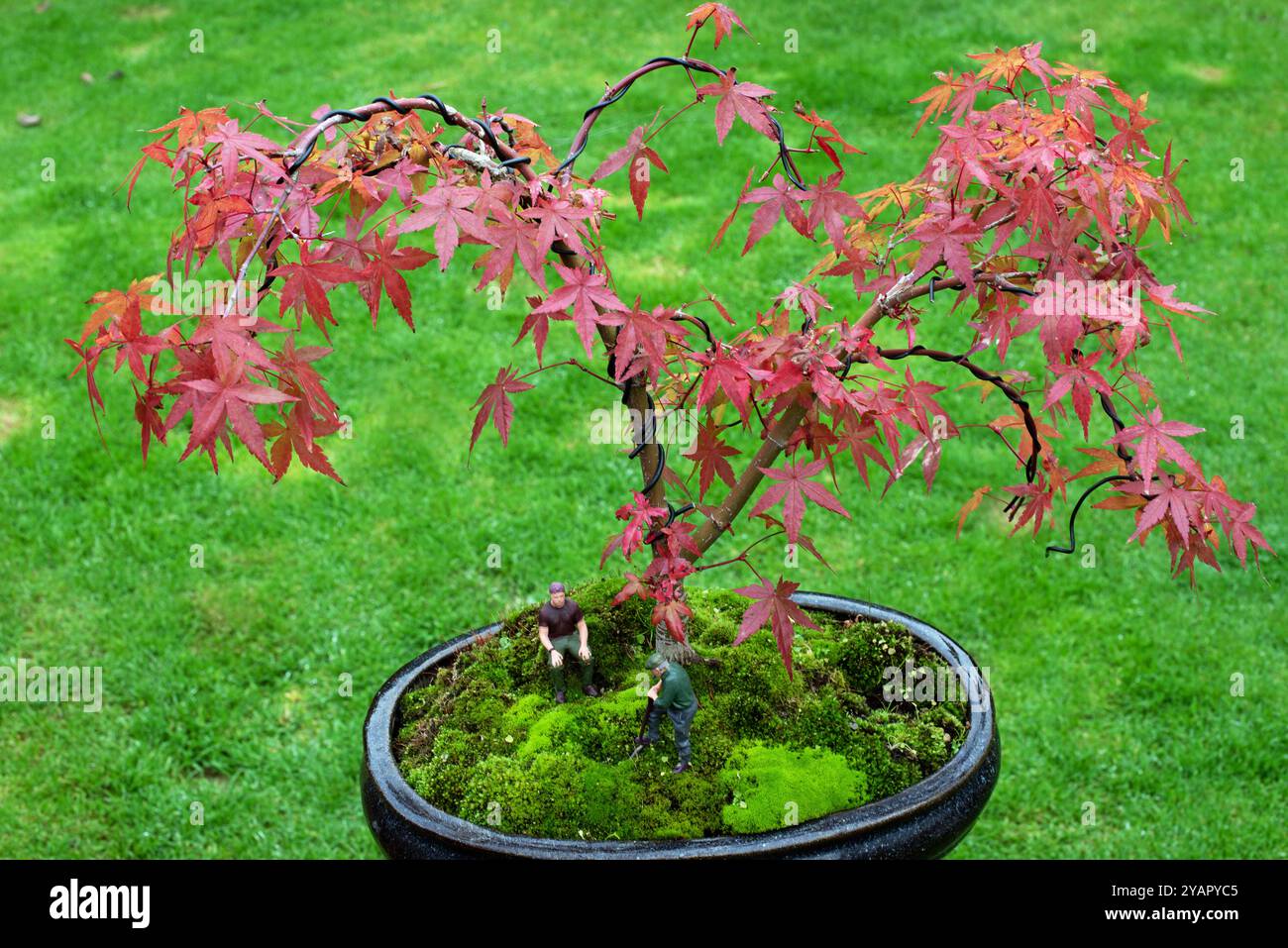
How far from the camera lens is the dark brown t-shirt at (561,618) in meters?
2.32

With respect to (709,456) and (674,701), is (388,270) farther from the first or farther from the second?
(674,701)

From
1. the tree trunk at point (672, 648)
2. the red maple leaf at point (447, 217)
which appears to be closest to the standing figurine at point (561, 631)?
the tree trunk at point (672, 648)

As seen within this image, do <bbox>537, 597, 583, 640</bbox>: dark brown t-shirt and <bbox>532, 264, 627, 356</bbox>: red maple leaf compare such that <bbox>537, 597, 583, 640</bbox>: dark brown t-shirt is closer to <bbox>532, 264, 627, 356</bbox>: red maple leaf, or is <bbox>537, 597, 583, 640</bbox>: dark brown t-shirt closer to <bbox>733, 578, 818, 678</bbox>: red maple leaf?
<bbox>733, 578, 818, 678</bbox>: red maple leaf

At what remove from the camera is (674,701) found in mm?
2164

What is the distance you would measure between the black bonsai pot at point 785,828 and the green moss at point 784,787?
58 millimetres

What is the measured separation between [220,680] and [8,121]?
470cm

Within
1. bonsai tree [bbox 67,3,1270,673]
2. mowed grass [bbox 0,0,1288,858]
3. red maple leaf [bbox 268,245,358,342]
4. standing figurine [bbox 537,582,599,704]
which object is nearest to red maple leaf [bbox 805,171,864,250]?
bonsai tree [bbox 67,3,1270,673]

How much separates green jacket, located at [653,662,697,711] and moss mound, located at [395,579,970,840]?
0.10 metres

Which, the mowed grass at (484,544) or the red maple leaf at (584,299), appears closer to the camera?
the red maple leaf at (584,299)

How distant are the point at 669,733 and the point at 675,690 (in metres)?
0.16

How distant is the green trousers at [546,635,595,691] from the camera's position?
2332 mm

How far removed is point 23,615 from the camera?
3.79 m

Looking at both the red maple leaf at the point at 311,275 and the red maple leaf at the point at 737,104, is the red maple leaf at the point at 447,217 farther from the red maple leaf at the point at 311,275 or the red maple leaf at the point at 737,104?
the red maple leaf at the point at 737,104

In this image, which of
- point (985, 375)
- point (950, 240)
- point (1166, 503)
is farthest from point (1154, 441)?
point (950, 240)
